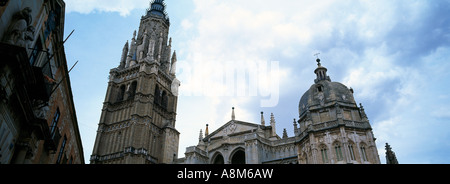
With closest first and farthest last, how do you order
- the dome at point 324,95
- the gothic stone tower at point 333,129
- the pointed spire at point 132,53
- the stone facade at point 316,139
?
the gothic stone tower at point 333,129 < the stone facade at point 316,139 < the dome at point 324,95 < the pointed spire at point 132,53

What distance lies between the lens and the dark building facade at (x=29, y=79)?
10172 mm

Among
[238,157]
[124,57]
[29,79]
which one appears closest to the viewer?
[29,79]

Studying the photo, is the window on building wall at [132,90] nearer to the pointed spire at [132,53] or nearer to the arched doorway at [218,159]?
the pointed spire at [132,53]

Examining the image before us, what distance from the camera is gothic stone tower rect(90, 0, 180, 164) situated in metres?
43.5

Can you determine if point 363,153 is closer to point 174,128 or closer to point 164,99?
point 174,128

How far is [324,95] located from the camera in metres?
33.8

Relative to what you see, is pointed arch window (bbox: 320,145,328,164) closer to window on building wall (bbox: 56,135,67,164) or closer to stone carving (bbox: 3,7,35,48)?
window on building wall (bbox: 56,135,67,164)

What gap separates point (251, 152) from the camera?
36375 mm

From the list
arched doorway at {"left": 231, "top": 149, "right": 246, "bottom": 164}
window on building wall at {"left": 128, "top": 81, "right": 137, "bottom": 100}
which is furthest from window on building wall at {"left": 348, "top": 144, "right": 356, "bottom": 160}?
window on building wall at {"left": 128, "top": 81, "right": 137, "bottom": 100}

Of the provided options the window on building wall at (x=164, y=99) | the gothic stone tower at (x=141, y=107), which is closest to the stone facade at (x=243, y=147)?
the gothic stone tower at (x=141, y=107)

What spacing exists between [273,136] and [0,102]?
1409 inches

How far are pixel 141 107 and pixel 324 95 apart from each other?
28.5 metres

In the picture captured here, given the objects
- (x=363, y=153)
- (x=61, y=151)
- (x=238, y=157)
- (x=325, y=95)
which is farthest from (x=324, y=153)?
(x=61, y=151)

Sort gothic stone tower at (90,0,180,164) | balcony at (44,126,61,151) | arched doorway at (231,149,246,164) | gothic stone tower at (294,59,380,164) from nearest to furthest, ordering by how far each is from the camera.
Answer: balcony at (44,126,61,151) < gothic stone tower at (294,59,380,164) < arched doorway at (231,149,246,164) < gothic stone tower at (90,0,180,164)
